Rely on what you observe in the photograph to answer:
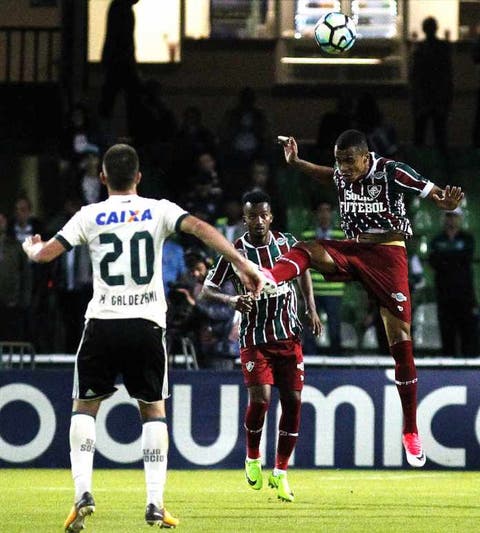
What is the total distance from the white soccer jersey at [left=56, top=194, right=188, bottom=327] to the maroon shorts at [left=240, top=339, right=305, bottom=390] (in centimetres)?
260

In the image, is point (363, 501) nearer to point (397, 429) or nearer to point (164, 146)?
point (397, 429)

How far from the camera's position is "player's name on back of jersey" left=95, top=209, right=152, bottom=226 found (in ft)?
28.2

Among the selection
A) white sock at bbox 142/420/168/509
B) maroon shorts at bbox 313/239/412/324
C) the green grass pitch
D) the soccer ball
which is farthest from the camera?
the soccer ball

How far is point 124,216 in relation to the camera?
8.59m

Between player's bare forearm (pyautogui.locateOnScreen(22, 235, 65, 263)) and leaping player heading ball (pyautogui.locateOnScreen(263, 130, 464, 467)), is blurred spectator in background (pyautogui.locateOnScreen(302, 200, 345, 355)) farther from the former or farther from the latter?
player's bare forearm (pyautogui.locateOnScreen(22, 235, 65, 263))

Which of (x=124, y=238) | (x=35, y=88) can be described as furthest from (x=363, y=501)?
(x=35, y=88)

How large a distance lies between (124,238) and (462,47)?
16413mm

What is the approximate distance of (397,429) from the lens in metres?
13.8

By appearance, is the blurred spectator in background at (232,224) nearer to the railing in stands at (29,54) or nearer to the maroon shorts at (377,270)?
the railing in stands at (29,54)

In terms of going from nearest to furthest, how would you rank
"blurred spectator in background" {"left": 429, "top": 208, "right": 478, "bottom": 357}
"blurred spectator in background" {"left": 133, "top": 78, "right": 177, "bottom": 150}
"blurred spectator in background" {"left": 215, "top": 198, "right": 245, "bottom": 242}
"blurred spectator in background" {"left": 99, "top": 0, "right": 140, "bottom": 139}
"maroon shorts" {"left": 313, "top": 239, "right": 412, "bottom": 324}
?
"maroon shorts" {"left": 313, "top": 239, "right": 412, "bottom": 324}
"blurred spectator in background" {"left": 215, "top": 198, "right": 245, "bottom": 242}
"blurred spectator in background" {"left": 429, "top": 208, "right": 478, "bottom": 357}
"blurred spectator in background" {"left": 99, "top": 0, "right": 140, "bottom": 139}
"blurred spectator in background" {"left": 133, "top": 78, "right": 177, "bottom": 150}

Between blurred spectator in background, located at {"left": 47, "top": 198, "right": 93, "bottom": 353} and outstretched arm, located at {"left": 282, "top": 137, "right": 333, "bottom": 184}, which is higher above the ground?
outstretched arm, located at {"left": 282, "top": 137, "right": 333, "bottom": 184}

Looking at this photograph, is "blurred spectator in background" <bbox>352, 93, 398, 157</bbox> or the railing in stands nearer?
"blurred spectator in background" <bbox>352, 93, 398, 157</bbox>

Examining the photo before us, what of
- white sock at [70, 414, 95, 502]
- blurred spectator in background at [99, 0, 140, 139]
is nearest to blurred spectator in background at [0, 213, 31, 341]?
blurred spectator in background at [99, 0, 140, 139]

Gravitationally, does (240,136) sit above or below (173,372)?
above
